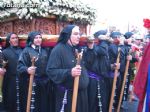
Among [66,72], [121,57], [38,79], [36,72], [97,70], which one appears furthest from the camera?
[121,57]

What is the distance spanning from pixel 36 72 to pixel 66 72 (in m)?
1.73

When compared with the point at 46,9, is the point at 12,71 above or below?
below

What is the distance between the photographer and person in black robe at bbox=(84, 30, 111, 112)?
7051mm

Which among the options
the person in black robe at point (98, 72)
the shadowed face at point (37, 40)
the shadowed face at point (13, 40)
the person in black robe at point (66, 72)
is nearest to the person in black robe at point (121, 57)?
the person in black robe at point (98, 72)

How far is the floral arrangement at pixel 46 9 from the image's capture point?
27.9 feet

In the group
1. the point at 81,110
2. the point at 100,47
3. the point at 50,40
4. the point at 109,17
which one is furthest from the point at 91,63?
the point at 109,17

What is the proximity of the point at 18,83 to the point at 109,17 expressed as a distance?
11.8m

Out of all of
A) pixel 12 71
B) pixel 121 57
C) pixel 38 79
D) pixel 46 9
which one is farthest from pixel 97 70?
pixel 46 9

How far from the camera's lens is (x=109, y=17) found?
18766 millimetres

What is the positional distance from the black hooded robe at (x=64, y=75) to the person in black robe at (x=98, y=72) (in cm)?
146

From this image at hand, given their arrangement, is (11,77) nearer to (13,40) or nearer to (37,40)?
(13,40)

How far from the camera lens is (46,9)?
8633 millimetres

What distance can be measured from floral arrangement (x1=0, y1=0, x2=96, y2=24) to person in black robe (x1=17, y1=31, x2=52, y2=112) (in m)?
1.62

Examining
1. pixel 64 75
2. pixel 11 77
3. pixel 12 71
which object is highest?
pixel 64 75
